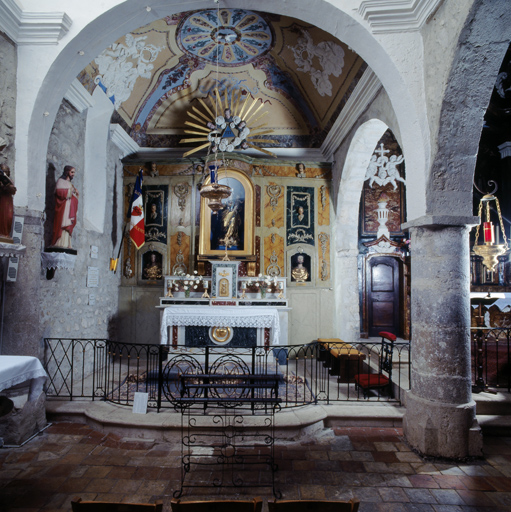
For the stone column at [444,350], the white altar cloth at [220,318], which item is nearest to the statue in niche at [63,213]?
the white altar cloth at [220,318]

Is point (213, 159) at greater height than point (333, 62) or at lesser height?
lesser

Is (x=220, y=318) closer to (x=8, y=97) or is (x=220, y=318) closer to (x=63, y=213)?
(x=63, y=213)

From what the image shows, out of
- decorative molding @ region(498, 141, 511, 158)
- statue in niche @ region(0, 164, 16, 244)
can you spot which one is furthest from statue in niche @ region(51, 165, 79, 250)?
decorative molding @ region(498, 141, 511, 158)

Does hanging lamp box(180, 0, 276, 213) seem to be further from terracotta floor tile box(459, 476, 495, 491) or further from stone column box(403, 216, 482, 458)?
terracotta floor tile box(459, 476, 495, 491)

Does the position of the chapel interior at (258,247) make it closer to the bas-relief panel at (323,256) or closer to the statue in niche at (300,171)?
the bas-relief panel at (323,256)

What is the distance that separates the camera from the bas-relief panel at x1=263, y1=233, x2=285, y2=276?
34.3ft

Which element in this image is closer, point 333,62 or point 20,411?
point 20,411

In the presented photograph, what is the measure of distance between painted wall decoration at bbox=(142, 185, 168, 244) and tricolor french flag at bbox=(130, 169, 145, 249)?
97 centimetres

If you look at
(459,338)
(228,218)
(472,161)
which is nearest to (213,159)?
(228,218)

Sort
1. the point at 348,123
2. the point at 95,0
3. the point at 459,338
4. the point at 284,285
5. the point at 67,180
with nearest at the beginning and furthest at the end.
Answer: the point at 459,338
the point at 95,0
the point at 67,180
the point at 348,123
the point at 284,285

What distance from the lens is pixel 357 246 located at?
10.4 meters

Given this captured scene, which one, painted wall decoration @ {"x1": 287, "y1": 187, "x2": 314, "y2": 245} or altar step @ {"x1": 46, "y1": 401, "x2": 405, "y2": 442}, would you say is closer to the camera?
altar step @ {"x1": 46, "y1": 401, "x2": 405, "y2": 442}

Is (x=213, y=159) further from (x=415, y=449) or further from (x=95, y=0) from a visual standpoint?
(x=415, y=449)

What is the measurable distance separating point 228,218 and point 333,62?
4.29 m
